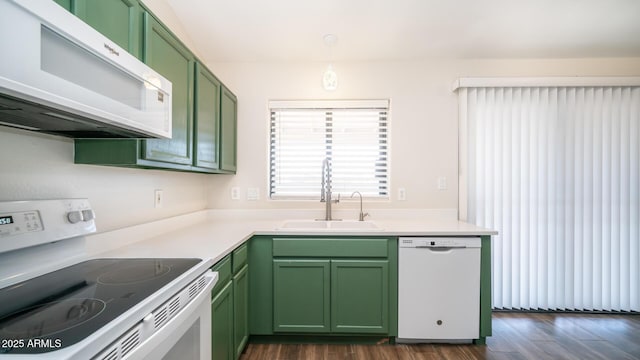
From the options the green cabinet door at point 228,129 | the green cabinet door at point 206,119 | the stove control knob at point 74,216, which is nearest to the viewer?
the stove control knob at point 74,216

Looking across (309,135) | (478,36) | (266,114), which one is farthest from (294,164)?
(478,36)

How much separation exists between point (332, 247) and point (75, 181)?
4.92 ft

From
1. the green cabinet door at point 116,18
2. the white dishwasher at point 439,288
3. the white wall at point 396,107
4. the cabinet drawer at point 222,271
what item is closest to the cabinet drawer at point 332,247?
the white dishwasher at point 439,288

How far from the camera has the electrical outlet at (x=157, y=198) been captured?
1.77m

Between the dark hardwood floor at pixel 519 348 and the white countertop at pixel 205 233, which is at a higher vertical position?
the white countertop at pixel 205 233

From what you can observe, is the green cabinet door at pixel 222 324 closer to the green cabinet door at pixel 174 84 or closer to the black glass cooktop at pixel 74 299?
the black glass cooktop at pixel 74 299

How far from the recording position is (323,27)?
211cm

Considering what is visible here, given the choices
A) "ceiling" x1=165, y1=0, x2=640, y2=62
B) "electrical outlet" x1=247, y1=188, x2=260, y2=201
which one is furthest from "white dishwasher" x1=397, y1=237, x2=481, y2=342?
"ceiling" x1=165, y1=0, x2=640, y2=62

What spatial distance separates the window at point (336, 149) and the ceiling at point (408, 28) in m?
0.53

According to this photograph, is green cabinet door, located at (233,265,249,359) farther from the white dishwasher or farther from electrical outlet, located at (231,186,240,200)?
the white dishwasher

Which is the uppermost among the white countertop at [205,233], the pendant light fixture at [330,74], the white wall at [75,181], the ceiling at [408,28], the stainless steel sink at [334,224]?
the ceiling at [408,28]

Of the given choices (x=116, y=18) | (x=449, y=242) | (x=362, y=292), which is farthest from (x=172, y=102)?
(x=449, y=242)

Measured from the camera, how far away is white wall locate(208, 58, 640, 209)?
2.51 meters

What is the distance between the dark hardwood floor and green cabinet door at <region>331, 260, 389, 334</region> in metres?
0.16
